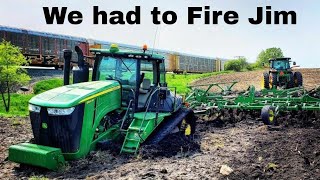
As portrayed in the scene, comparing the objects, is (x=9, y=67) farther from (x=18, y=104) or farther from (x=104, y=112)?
(x=104, y=112)

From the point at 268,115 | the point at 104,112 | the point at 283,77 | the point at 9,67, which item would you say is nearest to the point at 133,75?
the point at 104,112

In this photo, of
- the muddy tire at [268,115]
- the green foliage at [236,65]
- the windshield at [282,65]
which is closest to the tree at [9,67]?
the windshield at [282,65]

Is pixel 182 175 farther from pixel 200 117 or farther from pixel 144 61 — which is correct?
pixel 200 117

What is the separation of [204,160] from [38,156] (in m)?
2.79

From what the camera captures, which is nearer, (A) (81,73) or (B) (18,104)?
(A) (81,73)

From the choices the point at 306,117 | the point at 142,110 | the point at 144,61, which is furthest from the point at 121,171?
the point at 306,117

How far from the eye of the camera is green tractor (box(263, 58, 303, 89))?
2167 centimetres

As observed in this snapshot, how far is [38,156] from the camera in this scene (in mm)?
5973

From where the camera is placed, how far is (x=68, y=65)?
7.43 metres

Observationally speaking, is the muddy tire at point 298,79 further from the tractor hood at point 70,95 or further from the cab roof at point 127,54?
the tractor hood at point 70,95

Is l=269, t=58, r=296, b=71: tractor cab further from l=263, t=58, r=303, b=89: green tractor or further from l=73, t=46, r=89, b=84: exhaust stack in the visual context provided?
l=73, t=46, r=89, b=84: exhaust stack

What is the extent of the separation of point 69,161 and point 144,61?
2.60 m

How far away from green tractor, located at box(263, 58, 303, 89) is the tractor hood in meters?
16.1

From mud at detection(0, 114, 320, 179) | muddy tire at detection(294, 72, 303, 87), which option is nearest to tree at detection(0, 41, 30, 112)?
muddy tire at detection(294, 72, 303, 87)
